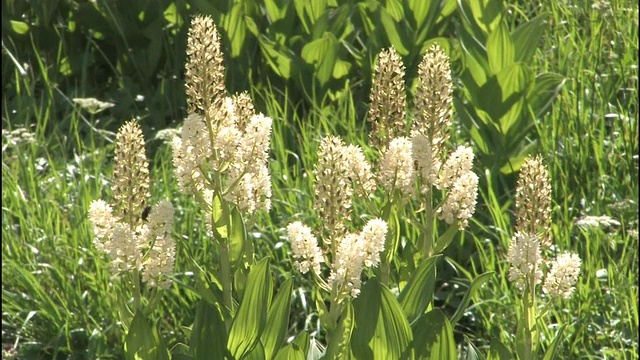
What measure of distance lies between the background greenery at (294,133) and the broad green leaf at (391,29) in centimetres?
1

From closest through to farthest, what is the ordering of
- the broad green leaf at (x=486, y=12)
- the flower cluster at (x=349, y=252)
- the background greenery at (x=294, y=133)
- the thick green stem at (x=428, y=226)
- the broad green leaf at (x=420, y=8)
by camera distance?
the flower cluster at (x=349, y=252), the thick green stem at (x=428, y=226), the background greenery at (x=294, y=133), the broad green leaf at (x=486, y=12), the broad green leaf at (x=420, y=8)

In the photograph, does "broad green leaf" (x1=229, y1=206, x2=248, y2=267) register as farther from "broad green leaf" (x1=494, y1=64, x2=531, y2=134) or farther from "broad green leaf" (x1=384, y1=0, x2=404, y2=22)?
"broad green leaf" (x1=384, y1=0, x2=404, y2=22)

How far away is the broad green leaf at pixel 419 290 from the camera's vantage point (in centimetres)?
239

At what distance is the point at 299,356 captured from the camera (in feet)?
7.72

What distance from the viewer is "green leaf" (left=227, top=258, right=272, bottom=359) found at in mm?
2334

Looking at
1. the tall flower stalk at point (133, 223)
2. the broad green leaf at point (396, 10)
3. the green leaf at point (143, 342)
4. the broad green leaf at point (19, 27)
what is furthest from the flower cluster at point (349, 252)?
the broad green leaf at point (19, 27)

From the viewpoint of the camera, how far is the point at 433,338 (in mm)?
2373

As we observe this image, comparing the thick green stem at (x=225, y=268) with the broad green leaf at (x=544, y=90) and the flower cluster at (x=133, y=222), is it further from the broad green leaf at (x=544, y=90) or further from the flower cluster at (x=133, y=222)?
Result: the broad green leaf at (x=544, y=90)

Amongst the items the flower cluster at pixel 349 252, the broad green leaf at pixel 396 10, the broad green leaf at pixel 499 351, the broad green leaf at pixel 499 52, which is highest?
the broad green leaf at pixel 396 10

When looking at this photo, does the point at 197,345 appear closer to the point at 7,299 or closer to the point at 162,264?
the point at 162,264

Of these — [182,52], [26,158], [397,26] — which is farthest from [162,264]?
[182,52]

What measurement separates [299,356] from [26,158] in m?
2.48

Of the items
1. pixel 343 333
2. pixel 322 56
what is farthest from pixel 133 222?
pixel 322 56

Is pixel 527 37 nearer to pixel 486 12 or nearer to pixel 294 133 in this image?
pixel 486 12
